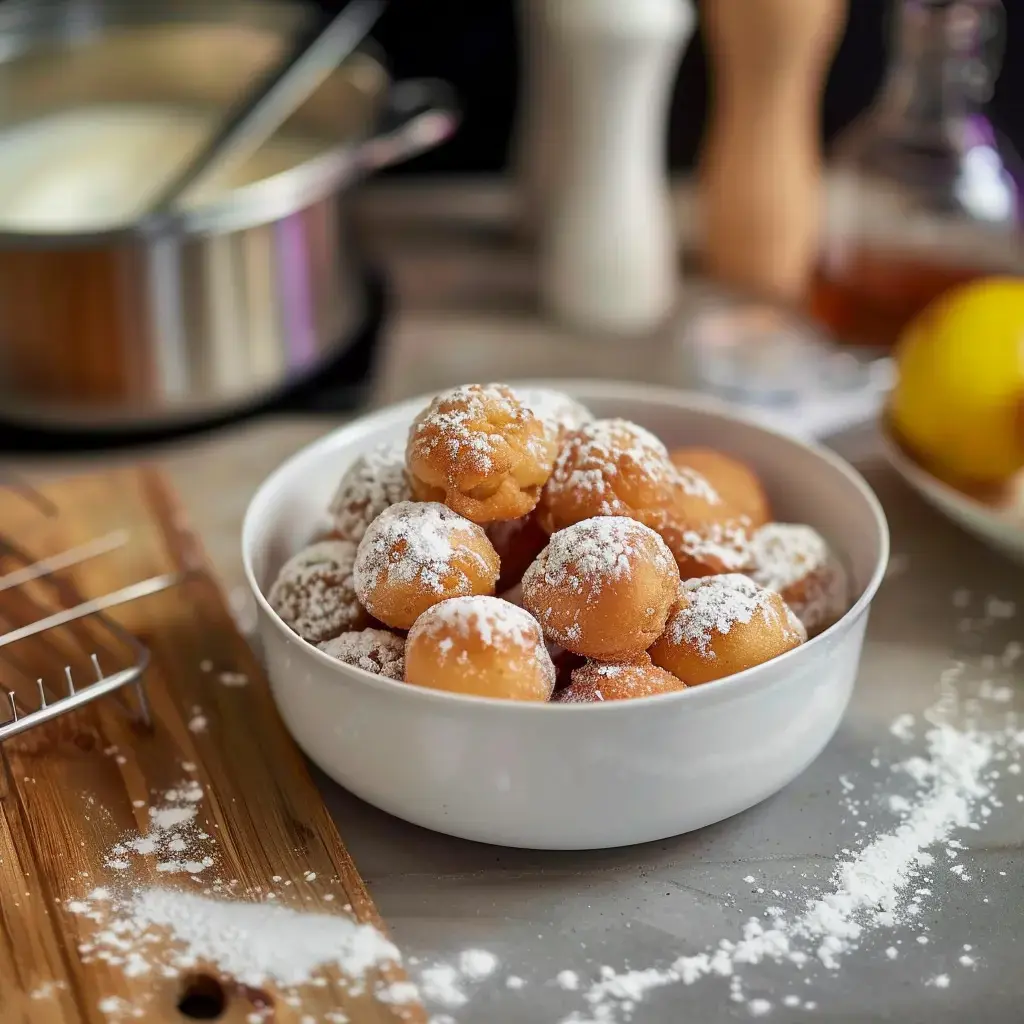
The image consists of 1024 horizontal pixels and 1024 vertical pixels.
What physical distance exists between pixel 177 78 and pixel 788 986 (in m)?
1.00

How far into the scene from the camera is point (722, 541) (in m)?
0.69

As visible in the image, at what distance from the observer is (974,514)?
2.65ft

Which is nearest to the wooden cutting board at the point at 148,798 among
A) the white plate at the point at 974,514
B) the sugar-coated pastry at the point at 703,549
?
the sugar-coated pastry at the point at 703,549

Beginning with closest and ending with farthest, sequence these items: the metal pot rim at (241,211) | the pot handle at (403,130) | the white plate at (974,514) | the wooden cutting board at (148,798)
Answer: the wooden cutting board at (148,798) → the white plate at (974,514) → the metal pot rim at (241,211) → the pot handle at (403,130)

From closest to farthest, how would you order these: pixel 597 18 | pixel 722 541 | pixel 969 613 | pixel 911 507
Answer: pixel 722 541 < pixel 969 613 < pixel 911 507 < pixel 597 18

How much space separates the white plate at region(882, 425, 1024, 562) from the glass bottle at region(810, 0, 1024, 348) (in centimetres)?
31

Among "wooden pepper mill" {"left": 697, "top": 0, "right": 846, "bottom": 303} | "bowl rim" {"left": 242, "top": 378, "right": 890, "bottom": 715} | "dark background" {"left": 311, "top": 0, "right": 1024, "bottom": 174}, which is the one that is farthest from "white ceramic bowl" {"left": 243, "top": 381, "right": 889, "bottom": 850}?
"dark background" {"left": 311, "top": 0, "right": 1024, "bottom": 174}

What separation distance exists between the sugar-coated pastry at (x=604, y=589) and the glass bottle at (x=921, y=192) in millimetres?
629

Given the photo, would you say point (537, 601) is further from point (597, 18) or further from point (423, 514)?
point (597, 18)

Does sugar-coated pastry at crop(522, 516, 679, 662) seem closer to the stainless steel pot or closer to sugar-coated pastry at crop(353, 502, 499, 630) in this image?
sugar-coated pastry at crop(353, 502, 499, 630)

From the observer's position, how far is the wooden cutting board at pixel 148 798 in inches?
21.8

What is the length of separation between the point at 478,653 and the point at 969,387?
0.46m

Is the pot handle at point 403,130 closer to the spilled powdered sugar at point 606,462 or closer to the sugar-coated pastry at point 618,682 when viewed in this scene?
the spilled powdered sugar at point 606,462

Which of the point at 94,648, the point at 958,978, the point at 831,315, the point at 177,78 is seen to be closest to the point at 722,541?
the point at 958,978
